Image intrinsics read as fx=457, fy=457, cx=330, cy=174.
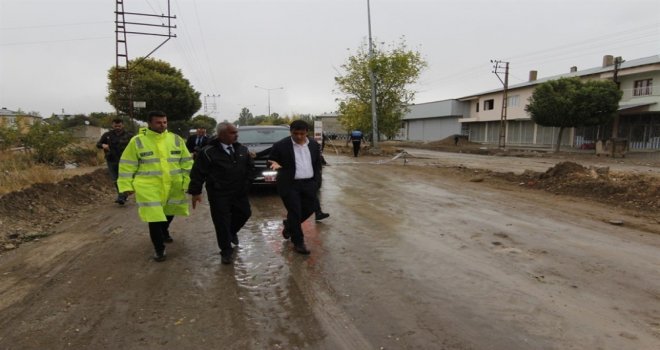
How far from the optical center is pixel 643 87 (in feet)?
106

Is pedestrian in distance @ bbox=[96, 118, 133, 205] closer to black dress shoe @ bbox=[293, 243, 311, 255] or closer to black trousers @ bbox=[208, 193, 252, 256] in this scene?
black trousers @ bbox=[208, 193, 252, 256]

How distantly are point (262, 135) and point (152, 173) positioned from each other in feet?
21.1

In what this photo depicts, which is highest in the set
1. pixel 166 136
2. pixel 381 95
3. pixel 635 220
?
pixel 381 95

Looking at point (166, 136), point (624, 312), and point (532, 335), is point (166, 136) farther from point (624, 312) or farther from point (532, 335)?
point (624, 312)

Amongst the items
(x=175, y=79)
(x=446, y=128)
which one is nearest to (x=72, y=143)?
(x=175, y=79)

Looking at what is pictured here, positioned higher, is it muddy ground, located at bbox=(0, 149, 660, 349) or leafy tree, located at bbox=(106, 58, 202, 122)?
leafy tree, located at bbox=(106, 58, 202, 122)

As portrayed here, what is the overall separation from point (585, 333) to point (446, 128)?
57464mm

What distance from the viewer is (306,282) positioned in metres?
4.59

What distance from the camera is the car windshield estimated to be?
37.0 ft

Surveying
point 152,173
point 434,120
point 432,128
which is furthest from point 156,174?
point 432,128

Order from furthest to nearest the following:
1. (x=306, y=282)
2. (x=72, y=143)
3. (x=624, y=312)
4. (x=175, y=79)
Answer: (x=175, y=79)
(x=72, y=143)
(x=306, y=282)
(x=624, y=312)

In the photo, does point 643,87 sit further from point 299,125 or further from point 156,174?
point 156,174

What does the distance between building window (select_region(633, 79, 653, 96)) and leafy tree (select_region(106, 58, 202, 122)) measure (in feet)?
127

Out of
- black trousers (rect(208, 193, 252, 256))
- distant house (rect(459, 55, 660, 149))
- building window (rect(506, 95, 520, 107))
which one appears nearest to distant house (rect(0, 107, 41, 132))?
black trousers (rect(208, 193, 252, 256))
